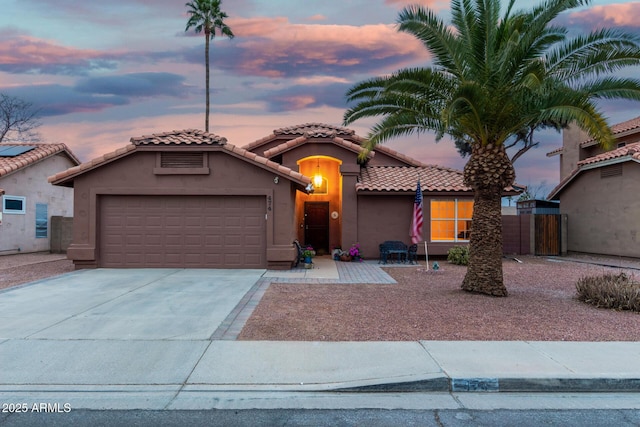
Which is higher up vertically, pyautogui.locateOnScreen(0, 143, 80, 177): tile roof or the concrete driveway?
pyautogui.locateOnScreen(0, 143, 80, 177): tile roof

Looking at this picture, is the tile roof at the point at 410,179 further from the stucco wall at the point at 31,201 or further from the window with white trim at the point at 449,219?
the stucco wall at the point at 31,201

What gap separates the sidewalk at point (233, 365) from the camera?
4.63m

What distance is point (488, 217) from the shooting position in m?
9.64

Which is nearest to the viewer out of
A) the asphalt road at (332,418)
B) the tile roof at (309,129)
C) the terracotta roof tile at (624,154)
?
the asphalt road at (332,418)

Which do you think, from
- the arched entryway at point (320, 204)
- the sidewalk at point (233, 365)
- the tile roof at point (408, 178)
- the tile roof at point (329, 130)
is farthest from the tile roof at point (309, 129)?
the sidewalk at point (233, 365)

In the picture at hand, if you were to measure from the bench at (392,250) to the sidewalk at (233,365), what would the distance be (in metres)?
9.63

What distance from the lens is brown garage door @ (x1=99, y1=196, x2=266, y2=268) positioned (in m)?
14.0

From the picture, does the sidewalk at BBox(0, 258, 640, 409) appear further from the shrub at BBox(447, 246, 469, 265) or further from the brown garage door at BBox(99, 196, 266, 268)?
the shrub at BBox(447, 246, 469, 265)

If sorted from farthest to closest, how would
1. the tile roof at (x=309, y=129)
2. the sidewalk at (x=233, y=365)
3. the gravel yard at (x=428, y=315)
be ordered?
the tile roof at (x=309, y=129) → the gravel yard at (x=428, y=315) → the sidewalk at (x=233, y=365)

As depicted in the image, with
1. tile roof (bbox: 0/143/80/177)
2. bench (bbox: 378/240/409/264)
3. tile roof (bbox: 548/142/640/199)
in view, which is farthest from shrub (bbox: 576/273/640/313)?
tile roof (bbox: 0/143/80/177)

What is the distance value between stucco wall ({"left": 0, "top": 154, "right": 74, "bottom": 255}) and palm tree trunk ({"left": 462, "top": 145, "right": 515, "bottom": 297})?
19.7 metres

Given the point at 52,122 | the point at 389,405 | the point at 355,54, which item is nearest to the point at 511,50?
the point at 389,405

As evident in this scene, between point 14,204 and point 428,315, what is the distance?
19927 mm

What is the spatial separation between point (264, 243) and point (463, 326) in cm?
830
